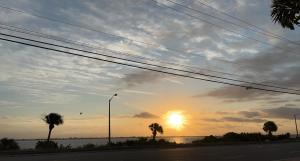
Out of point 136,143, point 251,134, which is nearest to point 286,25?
point 136,143

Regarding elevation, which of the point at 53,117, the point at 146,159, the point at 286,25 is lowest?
the point at 146,159

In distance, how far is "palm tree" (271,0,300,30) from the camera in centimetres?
1365

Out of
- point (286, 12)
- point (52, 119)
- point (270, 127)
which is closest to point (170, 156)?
point (286, 12)

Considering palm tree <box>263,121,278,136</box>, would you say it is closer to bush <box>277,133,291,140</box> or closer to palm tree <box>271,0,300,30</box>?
bush <box>277,133,291,140</box>

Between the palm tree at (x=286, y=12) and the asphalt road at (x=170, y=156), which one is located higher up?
the palm tree at (x=286, y=12)

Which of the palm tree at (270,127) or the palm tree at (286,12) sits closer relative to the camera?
the palm tree at (286,12)

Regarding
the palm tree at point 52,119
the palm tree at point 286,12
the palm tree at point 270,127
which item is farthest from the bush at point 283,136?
the palm tree at point 286,12

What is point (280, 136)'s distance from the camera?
80.6 metres

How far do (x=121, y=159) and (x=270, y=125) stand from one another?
78.6 metres

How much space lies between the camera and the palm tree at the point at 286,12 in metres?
13.6

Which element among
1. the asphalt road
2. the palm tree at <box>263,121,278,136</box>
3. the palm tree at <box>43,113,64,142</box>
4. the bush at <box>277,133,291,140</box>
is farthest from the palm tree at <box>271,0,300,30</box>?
the palm tree at <box>263,121,278,136</box>

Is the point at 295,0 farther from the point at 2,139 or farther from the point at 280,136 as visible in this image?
the point at 280,136

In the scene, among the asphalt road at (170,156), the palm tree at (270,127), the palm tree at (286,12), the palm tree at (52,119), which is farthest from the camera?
the palm tree at (270,127)

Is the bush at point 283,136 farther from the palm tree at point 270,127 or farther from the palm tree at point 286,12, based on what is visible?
the palm tree at point 286,12
